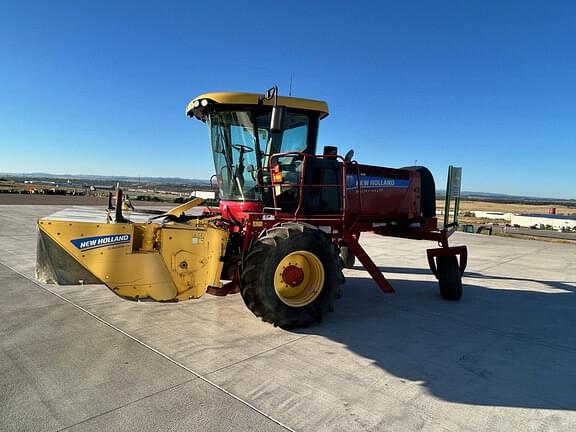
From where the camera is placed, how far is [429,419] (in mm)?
2941

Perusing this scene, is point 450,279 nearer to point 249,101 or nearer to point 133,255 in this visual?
point 249,101

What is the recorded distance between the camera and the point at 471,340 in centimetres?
465

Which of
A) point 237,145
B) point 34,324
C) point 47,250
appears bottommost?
point 34,324

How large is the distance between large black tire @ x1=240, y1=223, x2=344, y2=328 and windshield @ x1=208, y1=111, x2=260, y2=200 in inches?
45.7

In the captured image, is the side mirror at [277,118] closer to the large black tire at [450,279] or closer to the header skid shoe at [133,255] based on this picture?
the header skid shoe at [133,255]

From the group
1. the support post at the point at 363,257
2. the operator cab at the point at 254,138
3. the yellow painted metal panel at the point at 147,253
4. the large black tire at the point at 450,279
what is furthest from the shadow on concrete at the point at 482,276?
the yellow painted metal panel at the point at 147,253

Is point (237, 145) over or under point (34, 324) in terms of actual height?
over

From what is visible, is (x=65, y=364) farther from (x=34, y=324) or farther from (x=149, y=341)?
(x=34, y=324)

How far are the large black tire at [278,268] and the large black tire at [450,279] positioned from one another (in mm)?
2586

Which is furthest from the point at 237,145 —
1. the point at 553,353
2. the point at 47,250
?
the point at 553,353

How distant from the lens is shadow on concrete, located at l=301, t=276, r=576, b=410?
3.46 meters

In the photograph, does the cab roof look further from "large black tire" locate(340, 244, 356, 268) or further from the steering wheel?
"large black tire" locate(340, 244, 356, 268)

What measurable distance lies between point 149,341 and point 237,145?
9.34 feet

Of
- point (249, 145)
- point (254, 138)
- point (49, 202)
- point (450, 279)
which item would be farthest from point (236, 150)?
point (49, 202)
